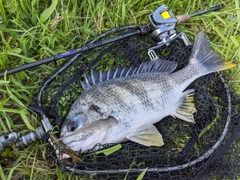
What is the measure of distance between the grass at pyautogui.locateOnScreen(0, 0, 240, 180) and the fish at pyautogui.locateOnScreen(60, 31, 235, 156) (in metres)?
0.40

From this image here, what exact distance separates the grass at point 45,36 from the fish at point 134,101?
0.40 meters

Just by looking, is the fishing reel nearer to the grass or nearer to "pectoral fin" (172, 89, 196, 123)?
the grass

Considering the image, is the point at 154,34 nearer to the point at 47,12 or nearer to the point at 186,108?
the point at 186,108

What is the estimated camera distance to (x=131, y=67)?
3.17 meters

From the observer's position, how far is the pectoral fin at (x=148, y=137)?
9.53 ft

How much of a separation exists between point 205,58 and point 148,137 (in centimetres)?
94

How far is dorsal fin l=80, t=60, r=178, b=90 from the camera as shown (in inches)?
120

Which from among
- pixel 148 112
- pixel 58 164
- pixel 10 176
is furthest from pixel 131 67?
pixel 10 176

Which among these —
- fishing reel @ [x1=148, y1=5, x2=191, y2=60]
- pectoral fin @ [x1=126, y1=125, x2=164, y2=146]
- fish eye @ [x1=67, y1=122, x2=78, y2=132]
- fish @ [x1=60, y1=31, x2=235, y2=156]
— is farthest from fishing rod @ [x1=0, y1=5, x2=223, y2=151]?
pectoral fin @ [x1=126, y1=125, x2=164, y2=146]

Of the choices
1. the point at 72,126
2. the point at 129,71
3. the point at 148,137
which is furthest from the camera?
the point at 129,71

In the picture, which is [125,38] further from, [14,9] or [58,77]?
[14,9]

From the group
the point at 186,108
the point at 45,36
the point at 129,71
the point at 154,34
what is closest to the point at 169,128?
the point at 186,108

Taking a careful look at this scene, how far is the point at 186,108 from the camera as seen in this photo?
3156 millimetres

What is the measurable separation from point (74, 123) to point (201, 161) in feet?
3.73
